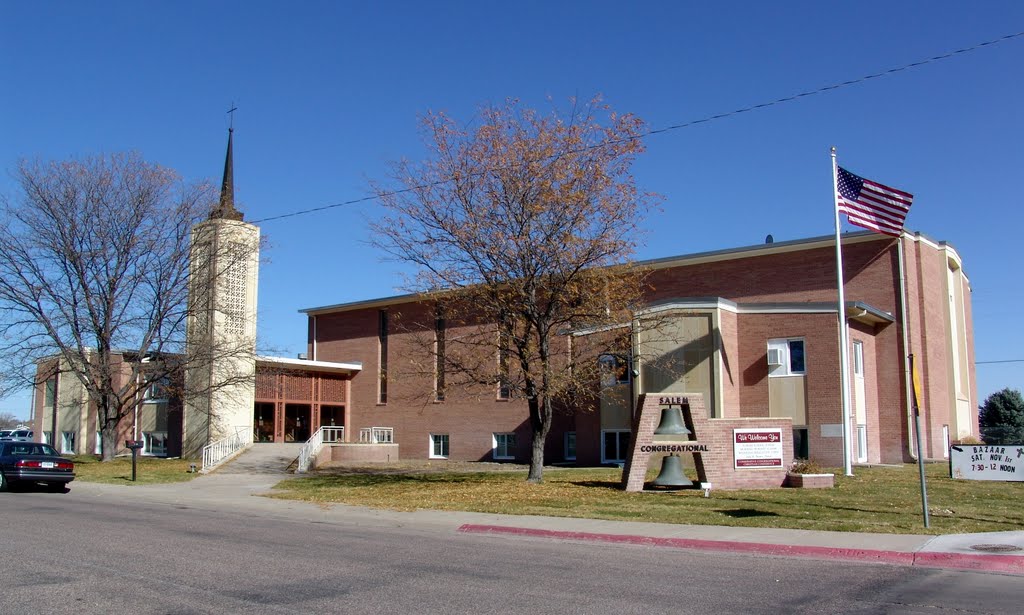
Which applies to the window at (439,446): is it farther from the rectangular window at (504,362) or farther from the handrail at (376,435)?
the rectangular window at (504,362)

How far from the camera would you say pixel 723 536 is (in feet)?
44.6

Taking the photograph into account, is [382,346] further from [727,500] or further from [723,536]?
[723,536]

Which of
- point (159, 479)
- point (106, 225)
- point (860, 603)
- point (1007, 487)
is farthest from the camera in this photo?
point (106, 225)

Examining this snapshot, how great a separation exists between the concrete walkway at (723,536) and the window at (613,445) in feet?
53.7

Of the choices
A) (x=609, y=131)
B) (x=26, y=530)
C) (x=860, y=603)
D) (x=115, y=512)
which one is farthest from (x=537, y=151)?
(x=860, y=603)

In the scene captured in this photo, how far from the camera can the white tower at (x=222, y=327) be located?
3734 centimetres

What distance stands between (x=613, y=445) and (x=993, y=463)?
19026 mm

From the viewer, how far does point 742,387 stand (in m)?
32.5

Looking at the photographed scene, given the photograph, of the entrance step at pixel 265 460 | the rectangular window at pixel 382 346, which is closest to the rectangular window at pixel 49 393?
the rectangular window at pixel 382 346

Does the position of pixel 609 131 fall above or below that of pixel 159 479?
above

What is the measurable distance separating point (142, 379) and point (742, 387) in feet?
88.1

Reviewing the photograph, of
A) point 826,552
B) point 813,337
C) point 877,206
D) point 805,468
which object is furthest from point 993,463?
point 813,337

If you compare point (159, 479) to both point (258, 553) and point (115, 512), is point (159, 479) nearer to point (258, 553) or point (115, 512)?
point (115, 512)

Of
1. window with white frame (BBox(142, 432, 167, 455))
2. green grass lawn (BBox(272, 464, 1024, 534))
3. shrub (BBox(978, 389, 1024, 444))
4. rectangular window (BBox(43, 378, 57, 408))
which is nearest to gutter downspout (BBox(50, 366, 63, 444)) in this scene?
rectangular window (BBox(43, 378, 57, 408))
